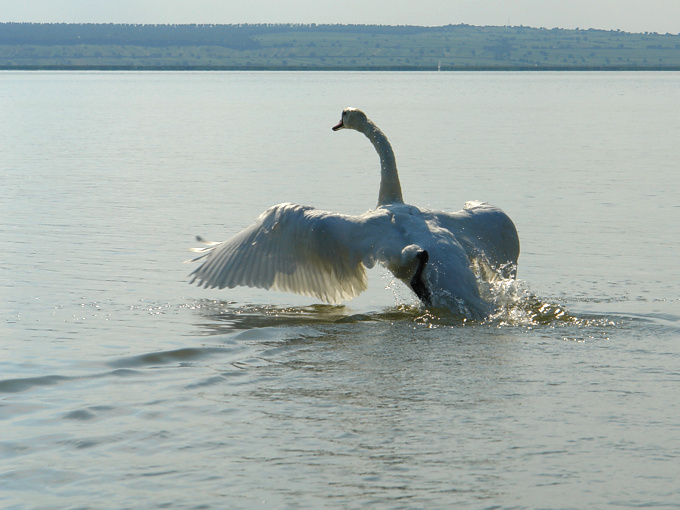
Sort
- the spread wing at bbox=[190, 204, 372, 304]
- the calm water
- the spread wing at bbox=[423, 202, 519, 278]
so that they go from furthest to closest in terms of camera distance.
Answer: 1. the spread wing at bbox=[423, 202, 519, 278]
2. the spread wing at bbox=[190, 204, 372, 304]
3. the calm water

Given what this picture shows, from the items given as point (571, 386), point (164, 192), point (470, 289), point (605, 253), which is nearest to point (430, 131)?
point (164, 192)

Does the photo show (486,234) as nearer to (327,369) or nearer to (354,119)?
(354,119)

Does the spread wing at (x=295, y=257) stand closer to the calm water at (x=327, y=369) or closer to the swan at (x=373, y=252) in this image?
the swan at (x=373, y=252)

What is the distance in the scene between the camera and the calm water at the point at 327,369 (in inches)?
194

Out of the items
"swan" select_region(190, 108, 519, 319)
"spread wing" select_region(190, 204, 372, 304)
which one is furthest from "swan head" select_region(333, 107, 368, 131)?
"spread wing" select_region(190, 204, 372, 304)

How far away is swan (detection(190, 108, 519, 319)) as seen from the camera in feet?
28.0

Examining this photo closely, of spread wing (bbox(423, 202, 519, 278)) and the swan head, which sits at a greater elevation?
the swan head

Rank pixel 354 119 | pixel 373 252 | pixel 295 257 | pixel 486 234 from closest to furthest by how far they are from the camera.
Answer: pixel 373 252 < pixel 295 257 < pixel 486 234 < pixel 354 119

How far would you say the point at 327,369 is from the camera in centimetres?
705

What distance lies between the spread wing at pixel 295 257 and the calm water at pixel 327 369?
0.28 m

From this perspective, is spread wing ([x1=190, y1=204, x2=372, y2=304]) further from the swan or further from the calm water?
the calm water

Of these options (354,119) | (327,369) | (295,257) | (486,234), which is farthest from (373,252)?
(354,119)

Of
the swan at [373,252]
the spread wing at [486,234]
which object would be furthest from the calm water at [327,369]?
the spread wing at [486,234]

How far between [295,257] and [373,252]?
889 mm
